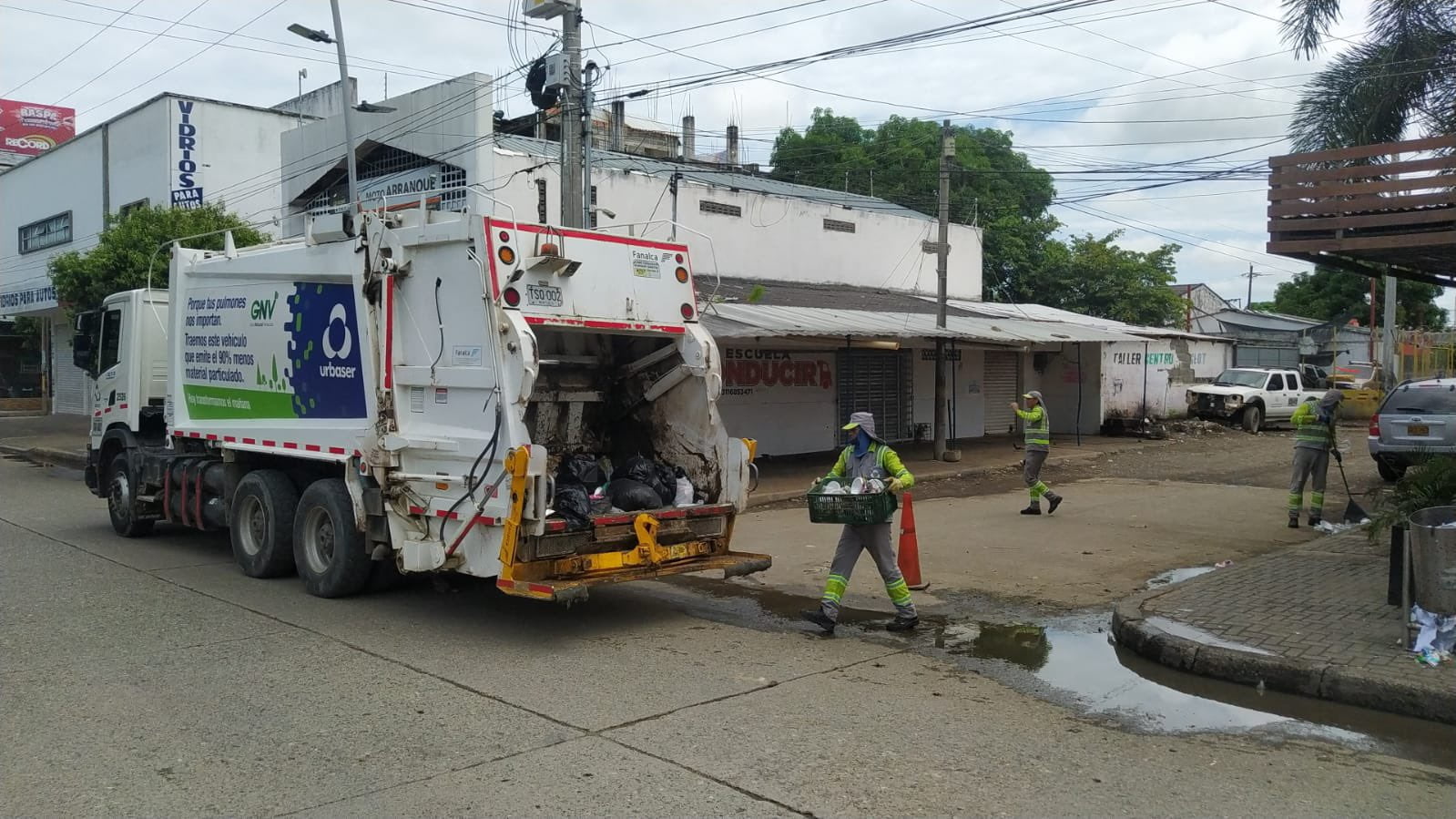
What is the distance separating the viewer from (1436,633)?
20.1 ft

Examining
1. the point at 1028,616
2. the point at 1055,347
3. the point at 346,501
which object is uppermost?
the point at 1055,347

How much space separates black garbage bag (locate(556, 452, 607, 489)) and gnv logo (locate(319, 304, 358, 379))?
67.8 inches

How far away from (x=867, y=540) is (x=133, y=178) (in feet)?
86.3

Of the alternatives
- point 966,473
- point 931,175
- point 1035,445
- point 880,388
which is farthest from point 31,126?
point 1035,445

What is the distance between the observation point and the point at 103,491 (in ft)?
39.9

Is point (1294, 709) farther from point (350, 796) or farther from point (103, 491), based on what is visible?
point (103, 491)

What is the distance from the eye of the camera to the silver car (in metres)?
14.3

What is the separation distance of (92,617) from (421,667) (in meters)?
3.06

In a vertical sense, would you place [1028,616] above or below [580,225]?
below

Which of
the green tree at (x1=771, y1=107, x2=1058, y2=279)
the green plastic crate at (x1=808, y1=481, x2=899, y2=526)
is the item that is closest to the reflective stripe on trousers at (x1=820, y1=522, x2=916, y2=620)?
the green plastic crate at (x1=808, y1=481, x2=899, y2=526)

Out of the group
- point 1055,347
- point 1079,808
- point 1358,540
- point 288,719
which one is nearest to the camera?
point 1079,808

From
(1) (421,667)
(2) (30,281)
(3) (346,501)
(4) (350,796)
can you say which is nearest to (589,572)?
(1) (421,667)

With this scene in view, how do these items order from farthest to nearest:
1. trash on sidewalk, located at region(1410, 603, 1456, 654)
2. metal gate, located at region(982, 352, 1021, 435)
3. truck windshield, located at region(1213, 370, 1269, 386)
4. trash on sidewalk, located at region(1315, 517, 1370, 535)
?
1. truck windshield, located at region(1213, 370, 1269, 386)
2. metal gate, located at region(982, 352, 1021, 435)
3. trash on sidewalk, located at region(1315, 517, 1370, 535)
4. trash on sidewalk, located at region(1410, 603, 1456, 654)

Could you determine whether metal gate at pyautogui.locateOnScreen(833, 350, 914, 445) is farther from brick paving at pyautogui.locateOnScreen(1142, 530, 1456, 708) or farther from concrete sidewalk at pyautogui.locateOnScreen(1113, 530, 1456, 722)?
concrete sidewalk at pyautogui.locateOnScreen(1113, 530, 1456, 722)
